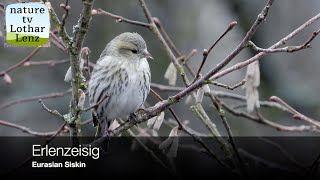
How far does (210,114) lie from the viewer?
11.5 feet

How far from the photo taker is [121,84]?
2354 millimetres

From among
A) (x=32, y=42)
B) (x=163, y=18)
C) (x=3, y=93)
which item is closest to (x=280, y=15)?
(x=163, y=18)

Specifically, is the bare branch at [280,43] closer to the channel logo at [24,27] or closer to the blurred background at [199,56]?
the channel logo at [24,27]

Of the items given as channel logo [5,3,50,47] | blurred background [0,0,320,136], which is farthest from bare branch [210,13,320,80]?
blurred background [0,0,320,136]

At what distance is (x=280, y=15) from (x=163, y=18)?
26.9 inches

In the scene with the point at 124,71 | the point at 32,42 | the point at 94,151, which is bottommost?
the point at 94,151

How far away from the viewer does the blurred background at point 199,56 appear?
3.43m

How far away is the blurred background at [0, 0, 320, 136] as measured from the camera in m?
3.43

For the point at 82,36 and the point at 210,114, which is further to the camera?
the point at 210,114

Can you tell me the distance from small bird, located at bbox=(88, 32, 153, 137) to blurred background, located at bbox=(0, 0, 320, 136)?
0.86 metres

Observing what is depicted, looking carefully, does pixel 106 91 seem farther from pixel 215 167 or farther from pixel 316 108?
pixel 316 108

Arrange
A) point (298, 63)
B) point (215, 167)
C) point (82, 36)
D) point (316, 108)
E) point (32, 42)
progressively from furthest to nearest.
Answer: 1. point (298, 63)
2. point (316, 108)
3. point (215, 167)
4. point (32, 42)
5. point (82, 36)

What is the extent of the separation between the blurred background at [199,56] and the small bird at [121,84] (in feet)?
2.81

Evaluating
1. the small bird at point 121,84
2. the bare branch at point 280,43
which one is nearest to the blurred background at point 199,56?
the small bird at point 121,84
